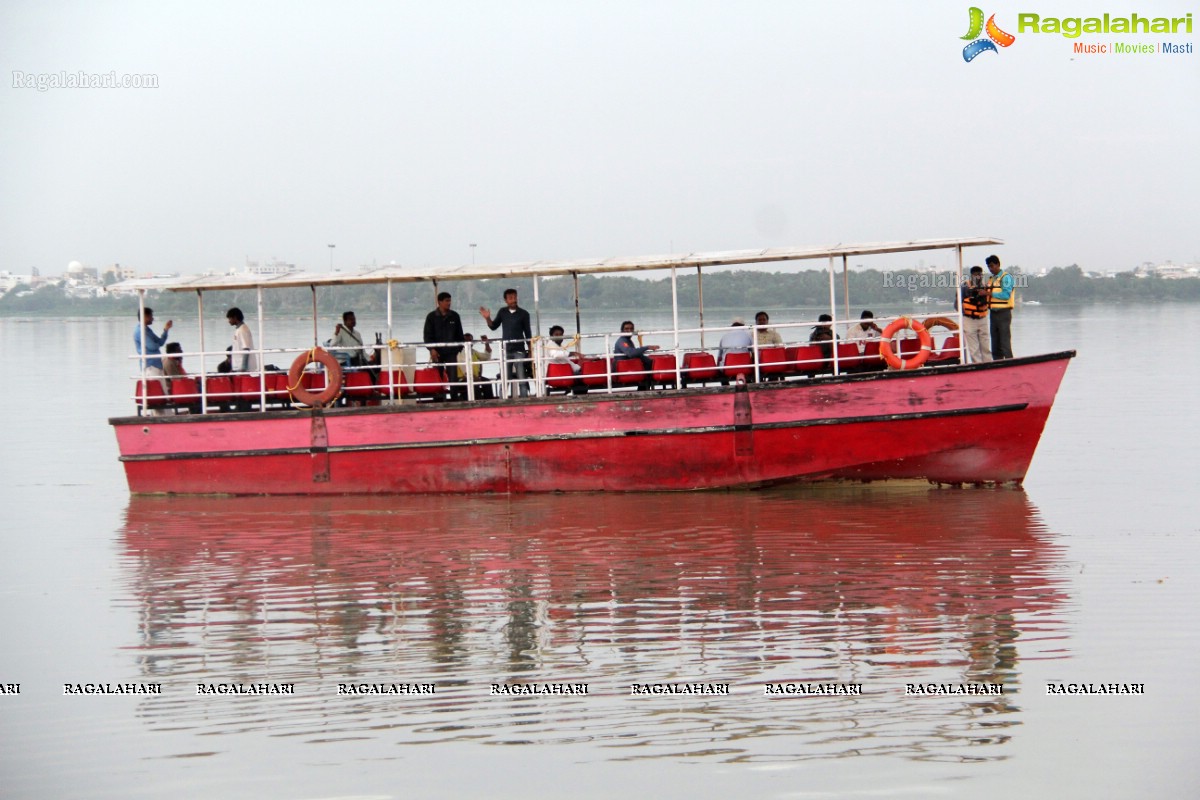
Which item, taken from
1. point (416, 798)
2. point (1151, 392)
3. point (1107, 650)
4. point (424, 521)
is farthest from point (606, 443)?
point (1151, 392)

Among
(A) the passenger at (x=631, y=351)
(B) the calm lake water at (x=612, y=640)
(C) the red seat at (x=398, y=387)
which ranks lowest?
(B) the calm lake water at (x=612, y=640)

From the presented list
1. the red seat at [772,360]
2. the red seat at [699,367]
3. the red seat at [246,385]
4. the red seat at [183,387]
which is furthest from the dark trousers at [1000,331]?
the red seat at [183,387]

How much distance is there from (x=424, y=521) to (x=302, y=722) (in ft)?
23.5

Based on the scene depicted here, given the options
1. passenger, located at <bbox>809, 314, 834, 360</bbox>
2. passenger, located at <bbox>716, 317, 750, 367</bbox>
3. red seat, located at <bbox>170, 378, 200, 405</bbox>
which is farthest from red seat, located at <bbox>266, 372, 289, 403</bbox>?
passenger, located at <bbox>809, 314, 834, 360</bbox>

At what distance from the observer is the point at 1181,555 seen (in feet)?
38.6

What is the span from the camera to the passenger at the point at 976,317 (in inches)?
625

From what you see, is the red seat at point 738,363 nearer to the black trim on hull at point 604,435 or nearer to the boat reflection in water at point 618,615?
the black trim on hull at point 604,435

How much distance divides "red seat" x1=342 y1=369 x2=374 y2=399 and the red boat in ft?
0.11

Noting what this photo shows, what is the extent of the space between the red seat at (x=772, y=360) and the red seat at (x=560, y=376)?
7.51ft

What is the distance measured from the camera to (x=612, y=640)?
923 cm

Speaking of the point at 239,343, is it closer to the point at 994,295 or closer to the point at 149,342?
the point at 149,342

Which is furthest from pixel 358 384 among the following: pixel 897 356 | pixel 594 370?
pixel 897 356

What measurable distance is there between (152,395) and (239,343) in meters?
1.30

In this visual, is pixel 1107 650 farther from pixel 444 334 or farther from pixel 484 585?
pixel 444 334
